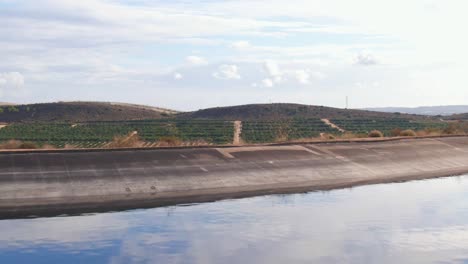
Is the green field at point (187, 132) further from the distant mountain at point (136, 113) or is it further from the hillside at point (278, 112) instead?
the distant mountain at point (136, 113)

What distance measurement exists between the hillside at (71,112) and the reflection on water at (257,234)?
12599cm

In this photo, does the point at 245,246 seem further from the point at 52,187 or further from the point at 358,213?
the point at 52,187

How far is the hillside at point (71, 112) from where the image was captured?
154875mm

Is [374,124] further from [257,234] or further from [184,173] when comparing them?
[257,234]

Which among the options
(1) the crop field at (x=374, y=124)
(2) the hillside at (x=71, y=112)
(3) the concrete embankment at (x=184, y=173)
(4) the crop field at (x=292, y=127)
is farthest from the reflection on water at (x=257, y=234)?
(2) the hillside at (x=71, y=112)

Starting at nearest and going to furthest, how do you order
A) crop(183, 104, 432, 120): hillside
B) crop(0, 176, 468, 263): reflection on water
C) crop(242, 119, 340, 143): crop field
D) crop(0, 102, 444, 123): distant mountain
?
1. crop(0, 176, 468, 263): reflection on water
2. crop(242, 119, 340, 143): crop field
3. crop(183, 104, 432, 120): hillside
4. crop(0, 102, 444, 123): distant mountain

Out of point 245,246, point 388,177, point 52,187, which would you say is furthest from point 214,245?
point 388,177

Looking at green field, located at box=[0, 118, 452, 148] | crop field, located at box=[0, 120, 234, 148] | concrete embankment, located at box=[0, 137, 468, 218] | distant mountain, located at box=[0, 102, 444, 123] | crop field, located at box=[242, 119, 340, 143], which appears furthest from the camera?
distant mountain, located at box=[0, 102, 444, 123]

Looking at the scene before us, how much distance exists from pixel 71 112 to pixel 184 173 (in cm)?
12911

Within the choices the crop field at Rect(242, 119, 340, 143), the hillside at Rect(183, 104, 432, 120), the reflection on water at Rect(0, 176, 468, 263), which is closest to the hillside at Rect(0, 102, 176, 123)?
the hillside at Rect(183, 104, 432, 120)

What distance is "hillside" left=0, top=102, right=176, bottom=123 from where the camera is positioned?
508 ft

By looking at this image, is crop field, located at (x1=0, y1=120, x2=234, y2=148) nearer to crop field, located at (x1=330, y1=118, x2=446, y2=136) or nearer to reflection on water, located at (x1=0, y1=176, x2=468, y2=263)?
crop field, located at (x1=330, y1=118, x2=446, y2=136)

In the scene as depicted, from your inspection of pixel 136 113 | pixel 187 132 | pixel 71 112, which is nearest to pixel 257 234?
pixel 187 132

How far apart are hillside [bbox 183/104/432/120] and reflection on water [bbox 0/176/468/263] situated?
11647 cm
